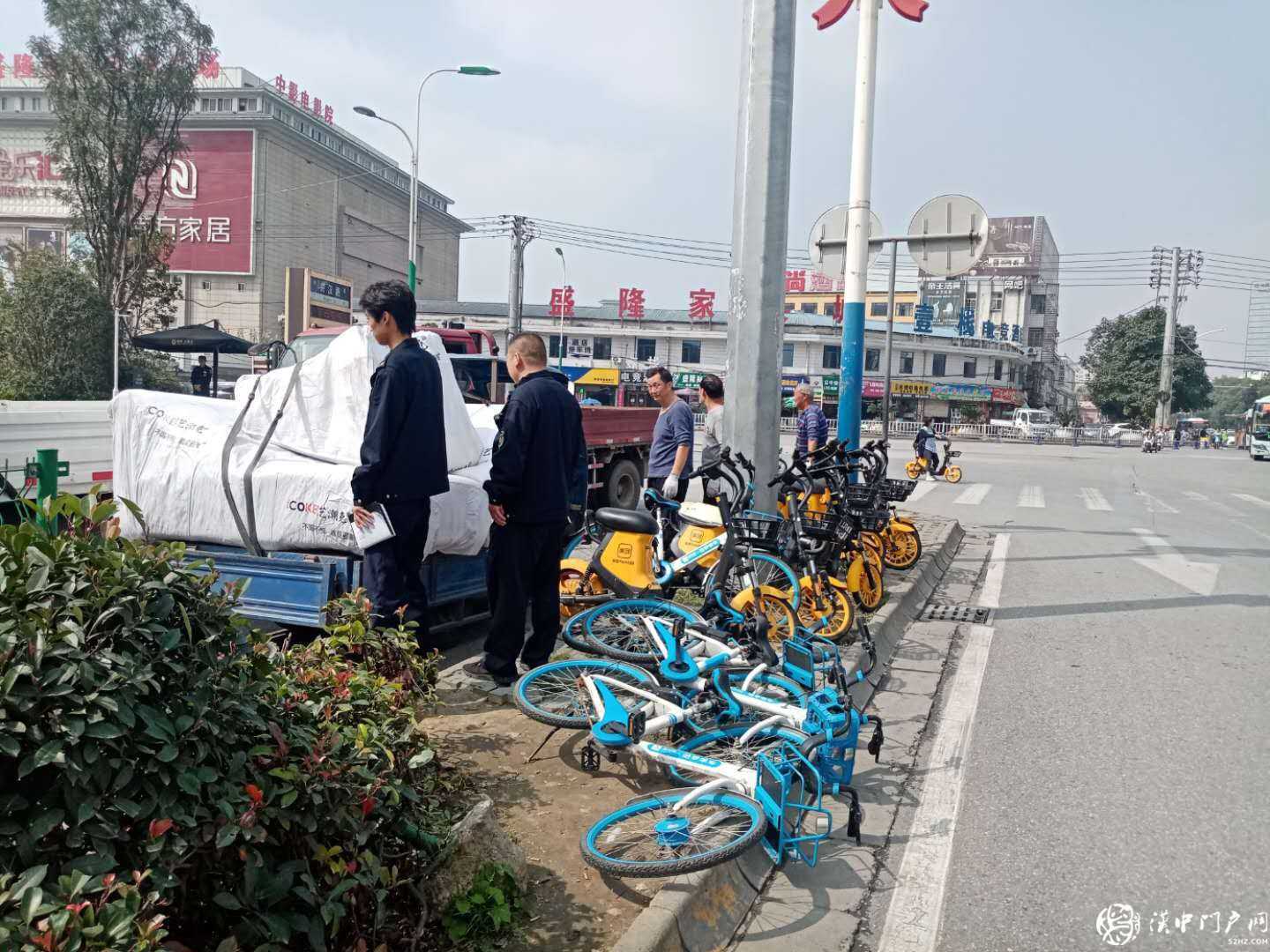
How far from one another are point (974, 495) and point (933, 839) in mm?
16199

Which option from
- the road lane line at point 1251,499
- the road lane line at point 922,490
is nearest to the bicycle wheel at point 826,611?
the road lane line at point 922,490

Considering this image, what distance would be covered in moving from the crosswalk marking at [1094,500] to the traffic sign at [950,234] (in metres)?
8.77

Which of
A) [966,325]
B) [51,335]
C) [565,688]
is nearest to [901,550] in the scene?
[565,688]

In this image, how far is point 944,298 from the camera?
7125 centimetres

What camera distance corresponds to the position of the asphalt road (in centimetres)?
335

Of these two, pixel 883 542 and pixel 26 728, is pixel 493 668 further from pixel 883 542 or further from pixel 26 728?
pixel 883 542

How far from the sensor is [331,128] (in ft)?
173

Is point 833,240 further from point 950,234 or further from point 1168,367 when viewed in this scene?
point 1168,367

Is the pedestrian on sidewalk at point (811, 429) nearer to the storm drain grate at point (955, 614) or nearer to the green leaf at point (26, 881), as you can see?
the storm drain grate at point (955, 614)

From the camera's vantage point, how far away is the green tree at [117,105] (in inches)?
1011

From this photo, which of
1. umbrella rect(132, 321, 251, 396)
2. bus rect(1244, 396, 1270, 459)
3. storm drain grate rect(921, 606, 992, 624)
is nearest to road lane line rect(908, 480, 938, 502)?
storm drain grate rect(921, 606, 992, 624)

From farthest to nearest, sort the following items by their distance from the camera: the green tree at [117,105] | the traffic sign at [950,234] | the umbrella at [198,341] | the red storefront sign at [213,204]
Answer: the red storefront sign at [213,204] < the green tree at [117,105] < the umbrella at [198,341] < the traffic sign at [950,234]

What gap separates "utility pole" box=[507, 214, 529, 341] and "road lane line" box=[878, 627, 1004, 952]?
29.8 metres

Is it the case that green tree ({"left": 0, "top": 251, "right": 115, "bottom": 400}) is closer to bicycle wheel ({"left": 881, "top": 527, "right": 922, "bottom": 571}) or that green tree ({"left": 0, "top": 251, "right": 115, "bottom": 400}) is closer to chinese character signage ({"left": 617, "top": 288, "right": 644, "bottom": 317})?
bicycle wheel ({"left": 881, "top": 527, "right": 922, "bottom": 571})
